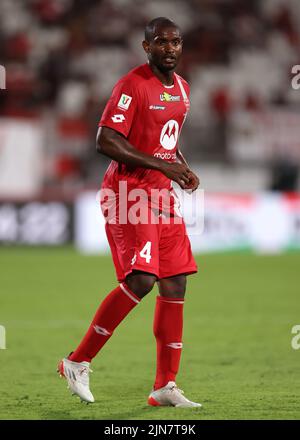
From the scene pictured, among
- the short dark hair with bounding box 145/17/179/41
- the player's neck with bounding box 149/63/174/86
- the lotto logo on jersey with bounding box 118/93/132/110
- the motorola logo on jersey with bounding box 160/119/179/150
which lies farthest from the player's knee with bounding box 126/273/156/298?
the short dark hair with bounding box 145/17/179/41

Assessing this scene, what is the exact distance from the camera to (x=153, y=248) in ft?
16.6

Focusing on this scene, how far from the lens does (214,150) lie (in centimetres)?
1692

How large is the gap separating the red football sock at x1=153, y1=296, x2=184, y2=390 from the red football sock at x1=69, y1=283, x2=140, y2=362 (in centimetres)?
21

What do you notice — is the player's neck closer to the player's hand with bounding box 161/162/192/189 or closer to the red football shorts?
the player's hand with bounding box 161/162/192/189

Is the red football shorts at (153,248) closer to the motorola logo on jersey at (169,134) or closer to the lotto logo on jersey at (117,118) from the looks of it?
the motorola logo on jersey at (169,134)

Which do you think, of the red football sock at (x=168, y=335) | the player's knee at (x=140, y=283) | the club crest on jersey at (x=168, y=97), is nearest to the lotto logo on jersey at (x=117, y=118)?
the club crest on jersey at (x=168, y=97)

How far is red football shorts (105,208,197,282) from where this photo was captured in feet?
16.5

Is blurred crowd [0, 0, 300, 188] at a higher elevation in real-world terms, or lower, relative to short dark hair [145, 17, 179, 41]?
higher

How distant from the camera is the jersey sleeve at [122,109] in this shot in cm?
501

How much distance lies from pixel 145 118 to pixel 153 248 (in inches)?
28.3

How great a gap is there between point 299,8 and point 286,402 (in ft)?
52.5

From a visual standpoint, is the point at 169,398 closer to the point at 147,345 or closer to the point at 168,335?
the point at 168,335

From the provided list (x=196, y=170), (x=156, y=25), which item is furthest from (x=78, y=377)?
(x=196, y=170)
